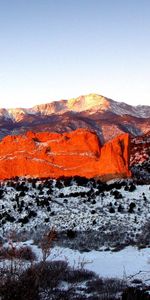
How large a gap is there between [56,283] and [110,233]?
13.1m

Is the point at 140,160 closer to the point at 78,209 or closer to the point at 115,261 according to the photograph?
the point at 78,209

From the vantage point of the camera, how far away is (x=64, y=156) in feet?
179

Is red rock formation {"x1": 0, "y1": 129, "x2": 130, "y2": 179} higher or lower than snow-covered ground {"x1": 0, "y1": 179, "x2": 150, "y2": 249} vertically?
higher

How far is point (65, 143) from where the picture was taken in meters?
55.9

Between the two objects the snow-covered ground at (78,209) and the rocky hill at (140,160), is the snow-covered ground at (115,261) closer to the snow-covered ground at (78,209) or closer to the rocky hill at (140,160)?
the snow-covered ground at (78,209)

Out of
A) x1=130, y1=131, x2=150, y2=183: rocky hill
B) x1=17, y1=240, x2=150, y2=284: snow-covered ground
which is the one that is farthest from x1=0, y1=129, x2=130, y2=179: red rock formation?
x1=17, y1=240, x2=150, y2=284: snow-covered ground

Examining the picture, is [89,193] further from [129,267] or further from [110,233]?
[129,267]

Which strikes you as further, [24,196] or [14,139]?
[14,139]

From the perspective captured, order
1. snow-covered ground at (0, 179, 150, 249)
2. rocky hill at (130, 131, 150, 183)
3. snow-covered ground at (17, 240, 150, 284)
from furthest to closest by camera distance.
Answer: rocky hill at (130, 131, 150, 183), snow-covered ground at (0, 179, 150, 249), snow-covered ground at (17, 240, 150, 284)

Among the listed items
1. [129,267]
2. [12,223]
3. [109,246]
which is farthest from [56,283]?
[12,223]

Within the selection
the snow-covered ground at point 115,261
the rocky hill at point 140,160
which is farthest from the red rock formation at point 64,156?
the snow-covered ground at point 115,261

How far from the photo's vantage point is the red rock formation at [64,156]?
51.8 meters

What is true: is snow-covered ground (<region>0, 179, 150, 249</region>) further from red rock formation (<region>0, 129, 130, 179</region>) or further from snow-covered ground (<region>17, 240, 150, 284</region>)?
red rock formation (<region>0, 129, 130, 179</region>)

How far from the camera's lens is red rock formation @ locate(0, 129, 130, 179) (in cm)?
5181
